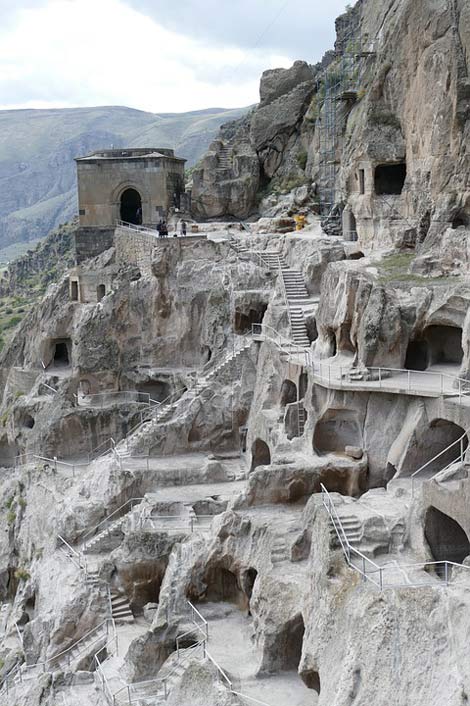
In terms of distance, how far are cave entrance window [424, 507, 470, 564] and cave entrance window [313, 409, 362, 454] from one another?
22.0 ft

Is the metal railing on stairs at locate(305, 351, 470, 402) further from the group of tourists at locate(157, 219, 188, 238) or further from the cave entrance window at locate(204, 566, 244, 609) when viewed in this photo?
the group of tourists at locate(157, 219, 188, 238)

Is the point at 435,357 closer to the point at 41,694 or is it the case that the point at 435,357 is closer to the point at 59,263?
the point at 41,694

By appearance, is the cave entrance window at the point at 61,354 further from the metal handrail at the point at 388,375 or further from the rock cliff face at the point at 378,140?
the metal handrail at the point at 388,375

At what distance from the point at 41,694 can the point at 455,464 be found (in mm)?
12215

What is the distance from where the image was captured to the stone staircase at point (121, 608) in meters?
27.1

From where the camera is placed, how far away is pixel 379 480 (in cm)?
2592

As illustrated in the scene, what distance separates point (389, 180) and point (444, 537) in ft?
62.4

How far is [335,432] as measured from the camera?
2794 centimetres

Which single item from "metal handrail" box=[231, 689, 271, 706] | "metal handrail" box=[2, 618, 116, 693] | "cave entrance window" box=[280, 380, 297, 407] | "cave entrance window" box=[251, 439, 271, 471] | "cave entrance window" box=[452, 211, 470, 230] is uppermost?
"cave entrance window" box=[452, 211, 470, 230]

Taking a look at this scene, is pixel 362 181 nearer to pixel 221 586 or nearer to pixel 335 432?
pixel 335 432

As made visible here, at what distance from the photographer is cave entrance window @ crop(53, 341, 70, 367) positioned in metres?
44.6

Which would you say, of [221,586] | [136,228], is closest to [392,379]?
[221,586]

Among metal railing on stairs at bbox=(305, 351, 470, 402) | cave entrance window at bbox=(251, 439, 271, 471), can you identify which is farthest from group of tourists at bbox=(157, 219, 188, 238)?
metal railing on stairs at bbox=(305, 351, 470, 402)

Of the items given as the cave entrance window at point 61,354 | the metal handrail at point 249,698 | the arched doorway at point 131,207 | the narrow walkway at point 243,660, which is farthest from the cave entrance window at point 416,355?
the arched doorway at point 131,207
